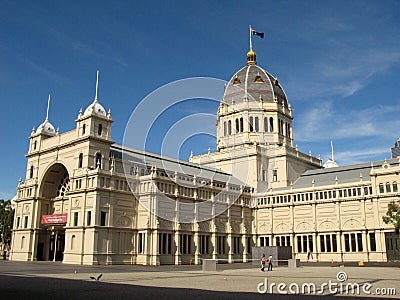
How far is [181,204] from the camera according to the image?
73875mm

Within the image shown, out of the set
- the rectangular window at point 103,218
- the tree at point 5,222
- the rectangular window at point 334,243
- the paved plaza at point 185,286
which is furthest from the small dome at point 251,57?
the paved plaza at point 185,286

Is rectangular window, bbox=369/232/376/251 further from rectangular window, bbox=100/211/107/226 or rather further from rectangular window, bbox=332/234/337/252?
rectangular window, bbox=100/211/107/226

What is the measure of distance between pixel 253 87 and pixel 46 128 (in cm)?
5617

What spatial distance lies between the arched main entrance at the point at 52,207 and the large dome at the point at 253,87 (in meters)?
52.5

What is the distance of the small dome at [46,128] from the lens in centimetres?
8278

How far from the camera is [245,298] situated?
63.2ft

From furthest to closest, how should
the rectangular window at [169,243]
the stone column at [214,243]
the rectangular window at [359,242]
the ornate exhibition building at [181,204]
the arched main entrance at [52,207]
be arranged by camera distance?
the stone column at [214,243]
the rectangular window at [359,242]
the arched main entrance at [52,207]
the rectangular window at [169,243]
the ornate exhibition building at [181,204]

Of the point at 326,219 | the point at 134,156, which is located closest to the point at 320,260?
the point at 326,219

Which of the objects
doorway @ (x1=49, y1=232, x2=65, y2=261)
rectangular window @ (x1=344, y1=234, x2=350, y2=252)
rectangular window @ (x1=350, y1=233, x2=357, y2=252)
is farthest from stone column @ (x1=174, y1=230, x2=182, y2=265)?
rectangular window @ (x1=350, y1=233, x2=357, y2=252)

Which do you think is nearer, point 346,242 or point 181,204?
point 181,204

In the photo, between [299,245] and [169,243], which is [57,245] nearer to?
[169,243]

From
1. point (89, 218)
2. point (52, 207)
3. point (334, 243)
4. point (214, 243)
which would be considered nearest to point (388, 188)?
point (334, 243)

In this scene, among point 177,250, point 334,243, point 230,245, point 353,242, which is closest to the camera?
point 177,250

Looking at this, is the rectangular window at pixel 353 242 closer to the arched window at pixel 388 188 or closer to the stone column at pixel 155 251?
the arched window at pixel 388 188
